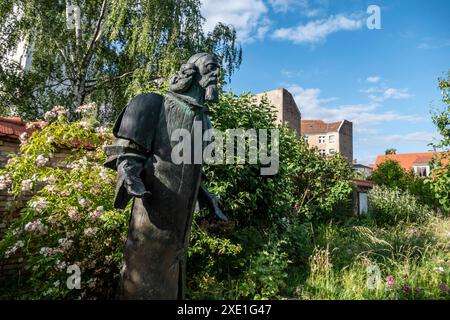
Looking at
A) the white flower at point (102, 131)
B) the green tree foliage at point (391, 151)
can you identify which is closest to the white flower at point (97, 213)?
the white flower at point (102, 131)

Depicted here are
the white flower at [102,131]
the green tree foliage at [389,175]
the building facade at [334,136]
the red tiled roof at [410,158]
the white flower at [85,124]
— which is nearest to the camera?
the white flower at [85,124]

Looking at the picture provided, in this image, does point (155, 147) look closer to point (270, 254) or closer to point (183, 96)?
point (183, 96)

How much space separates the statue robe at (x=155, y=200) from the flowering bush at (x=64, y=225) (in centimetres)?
143

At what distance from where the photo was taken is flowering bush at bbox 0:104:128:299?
129 inches

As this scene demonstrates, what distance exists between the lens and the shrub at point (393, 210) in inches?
436

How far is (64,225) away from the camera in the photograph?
357 centimetres

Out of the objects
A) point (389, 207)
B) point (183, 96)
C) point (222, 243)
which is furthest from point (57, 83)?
point (389, 207)

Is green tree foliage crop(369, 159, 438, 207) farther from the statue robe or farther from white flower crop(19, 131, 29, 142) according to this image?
the statue robe

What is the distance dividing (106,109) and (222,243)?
8882 millimetres

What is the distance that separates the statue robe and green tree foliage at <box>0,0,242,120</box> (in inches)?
299

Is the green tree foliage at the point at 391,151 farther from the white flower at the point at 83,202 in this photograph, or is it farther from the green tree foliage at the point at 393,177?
the white flower at the point at 83,202

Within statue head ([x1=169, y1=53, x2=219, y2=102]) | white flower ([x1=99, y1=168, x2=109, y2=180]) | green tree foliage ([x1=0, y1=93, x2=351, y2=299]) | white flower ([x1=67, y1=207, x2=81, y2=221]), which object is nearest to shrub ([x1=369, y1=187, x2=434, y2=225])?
green tree foliage ([x1=0, y1=93, x2=351, y2=299])

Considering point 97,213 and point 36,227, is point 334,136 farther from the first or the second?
point 36,227

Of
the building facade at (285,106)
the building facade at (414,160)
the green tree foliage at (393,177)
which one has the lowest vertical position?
the green tree foliage at (393,177)
